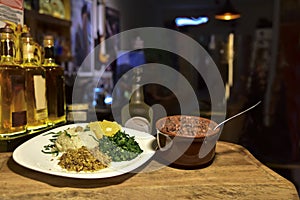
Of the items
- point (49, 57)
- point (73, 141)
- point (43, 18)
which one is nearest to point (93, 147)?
point (73, 141)

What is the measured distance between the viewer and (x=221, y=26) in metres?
3.04

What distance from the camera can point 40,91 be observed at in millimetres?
853

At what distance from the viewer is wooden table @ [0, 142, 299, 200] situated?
0.50m

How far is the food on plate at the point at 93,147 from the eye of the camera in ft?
1.92

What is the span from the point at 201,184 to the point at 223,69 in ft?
8.56

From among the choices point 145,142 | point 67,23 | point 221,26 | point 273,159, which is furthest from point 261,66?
point 145,142

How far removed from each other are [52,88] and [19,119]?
19 cm

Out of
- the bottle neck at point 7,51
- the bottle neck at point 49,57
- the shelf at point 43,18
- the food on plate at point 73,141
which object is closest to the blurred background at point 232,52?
the shelf at point 43,18

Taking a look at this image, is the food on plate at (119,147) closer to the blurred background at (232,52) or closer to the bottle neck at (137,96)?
the bottle neck at (137,96)

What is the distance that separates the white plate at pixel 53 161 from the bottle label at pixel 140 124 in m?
0.07

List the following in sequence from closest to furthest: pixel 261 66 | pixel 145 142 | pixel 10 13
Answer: pixel 145 142
pixel 10 13
pixel 261 66

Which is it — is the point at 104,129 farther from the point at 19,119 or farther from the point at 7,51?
the point at 7,51

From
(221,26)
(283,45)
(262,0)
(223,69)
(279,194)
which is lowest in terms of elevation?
(279,194)

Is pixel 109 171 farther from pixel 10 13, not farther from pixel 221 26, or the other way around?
pixel 221 26
